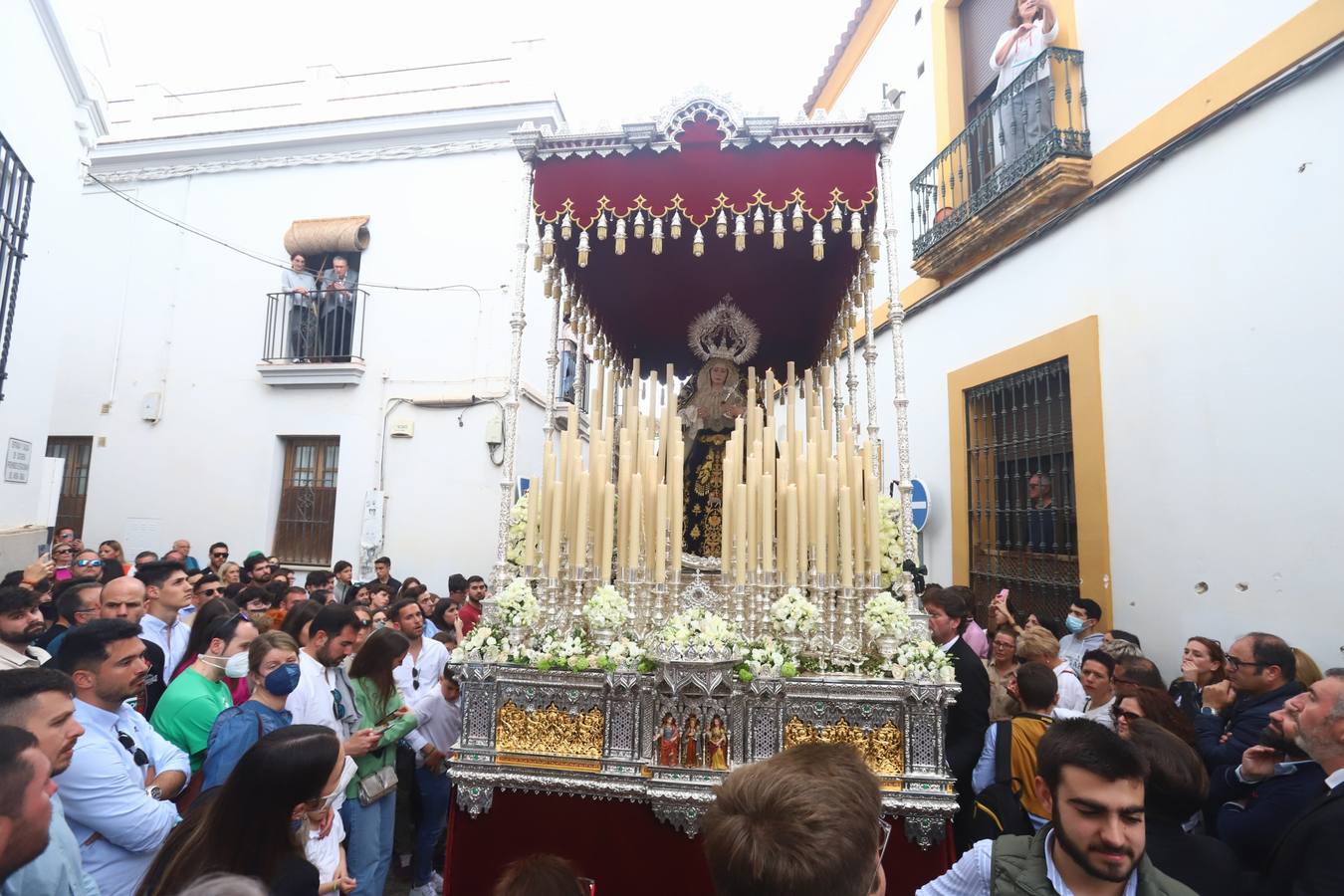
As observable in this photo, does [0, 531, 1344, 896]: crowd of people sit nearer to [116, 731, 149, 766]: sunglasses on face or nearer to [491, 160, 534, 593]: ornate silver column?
[116, 731, 149, 766]: sunglasses on face

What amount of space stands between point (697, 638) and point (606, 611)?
1.25 feet

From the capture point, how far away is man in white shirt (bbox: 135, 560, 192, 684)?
3493 mm

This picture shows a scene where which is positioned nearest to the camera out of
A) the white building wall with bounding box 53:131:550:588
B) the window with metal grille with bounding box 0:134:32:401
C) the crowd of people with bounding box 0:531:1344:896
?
the crowd of people with bounding box 0:531:1344:896

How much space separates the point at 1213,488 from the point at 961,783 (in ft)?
8.32

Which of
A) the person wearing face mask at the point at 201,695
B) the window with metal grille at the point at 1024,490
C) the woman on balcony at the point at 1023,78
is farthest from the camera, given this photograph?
the woman on balcony at the point at 1023,78

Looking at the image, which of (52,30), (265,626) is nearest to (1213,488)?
(265,626)

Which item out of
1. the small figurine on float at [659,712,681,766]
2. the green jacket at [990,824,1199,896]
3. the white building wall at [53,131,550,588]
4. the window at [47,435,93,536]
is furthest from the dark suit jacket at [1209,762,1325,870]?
the window at [47,435,93,536]

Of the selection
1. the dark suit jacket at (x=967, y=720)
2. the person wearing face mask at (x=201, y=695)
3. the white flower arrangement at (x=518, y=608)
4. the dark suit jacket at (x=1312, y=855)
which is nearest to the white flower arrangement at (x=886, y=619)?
the dark suit jacket at (x=967, y=720)

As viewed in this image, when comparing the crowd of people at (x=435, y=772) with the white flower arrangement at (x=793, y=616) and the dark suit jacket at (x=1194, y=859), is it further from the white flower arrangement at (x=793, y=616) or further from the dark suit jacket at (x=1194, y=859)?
the white flower arrangement at (x=793, y=616)

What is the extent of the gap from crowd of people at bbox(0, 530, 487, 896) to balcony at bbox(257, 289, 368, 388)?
4.55m

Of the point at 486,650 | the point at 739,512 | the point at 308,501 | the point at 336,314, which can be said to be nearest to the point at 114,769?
the point at 486,650

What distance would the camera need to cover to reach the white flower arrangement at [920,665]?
2682 millimetres

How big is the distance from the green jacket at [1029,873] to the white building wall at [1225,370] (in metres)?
2.98

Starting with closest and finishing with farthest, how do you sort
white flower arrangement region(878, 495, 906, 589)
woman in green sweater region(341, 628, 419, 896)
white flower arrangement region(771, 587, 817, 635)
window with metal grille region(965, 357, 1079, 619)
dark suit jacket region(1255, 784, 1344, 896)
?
dark suit jacket region(1255, 784, 1344, 896) < white flower arrangement region(771, 587, 817, 635) < woman in green sweater region(341, 628, 419, 896) < white flower arrangement region(878, 495, 906, 589) < window with metal grille region(965, 357, 1079, 619)
